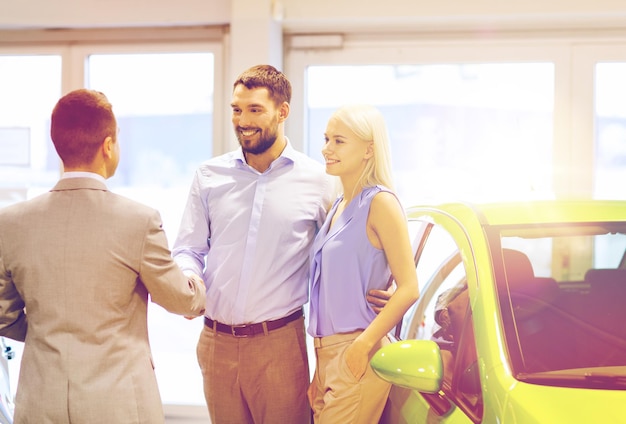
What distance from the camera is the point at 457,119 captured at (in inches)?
203

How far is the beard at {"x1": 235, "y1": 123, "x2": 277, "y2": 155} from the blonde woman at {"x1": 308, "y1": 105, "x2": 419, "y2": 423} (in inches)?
14.2

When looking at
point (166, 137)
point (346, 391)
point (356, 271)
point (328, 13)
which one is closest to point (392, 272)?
point (356, 271)

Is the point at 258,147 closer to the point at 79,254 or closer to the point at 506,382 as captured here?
the point at 79,254

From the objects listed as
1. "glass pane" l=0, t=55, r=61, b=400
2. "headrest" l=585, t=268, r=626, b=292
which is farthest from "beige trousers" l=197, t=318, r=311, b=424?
"glass pane" l=0, t=55, r=61, b=400

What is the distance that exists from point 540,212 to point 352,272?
24.5 inches

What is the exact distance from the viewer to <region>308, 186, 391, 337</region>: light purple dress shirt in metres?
2.31

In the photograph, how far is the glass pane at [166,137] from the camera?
5.26 metres

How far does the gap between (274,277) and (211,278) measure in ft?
0.83

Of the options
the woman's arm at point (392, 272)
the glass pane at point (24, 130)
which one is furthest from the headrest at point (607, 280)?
the glass pane at point (24, 130)

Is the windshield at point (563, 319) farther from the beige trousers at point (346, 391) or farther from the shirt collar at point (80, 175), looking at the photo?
the shirt collar at point (80, 175)

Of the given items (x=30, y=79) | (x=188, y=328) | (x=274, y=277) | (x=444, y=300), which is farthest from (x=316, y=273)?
(x=30, y=79)

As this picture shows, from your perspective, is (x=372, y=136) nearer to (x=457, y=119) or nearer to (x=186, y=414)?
(x=457, y=119)

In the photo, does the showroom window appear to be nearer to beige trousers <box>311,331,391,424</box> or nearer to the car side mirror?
beige trousers <box>311,331,391,424</box>

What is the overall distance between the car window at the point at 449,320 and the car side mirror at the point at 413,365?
114 mm
